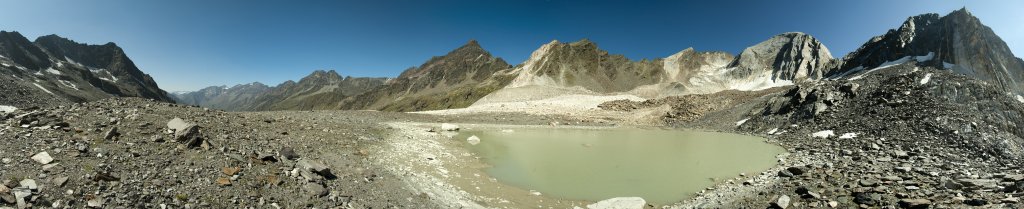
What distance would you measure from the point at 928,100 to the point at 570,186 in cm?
2777

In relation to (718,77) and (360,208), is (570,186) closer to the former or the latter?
(360,208)

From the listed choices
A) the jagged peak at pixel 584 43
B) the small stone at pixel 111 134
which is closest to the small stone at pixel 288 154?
the small stone at pixel 111 134

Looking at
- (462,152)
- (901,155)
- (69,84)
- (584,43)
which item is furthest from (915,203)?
(69,84)

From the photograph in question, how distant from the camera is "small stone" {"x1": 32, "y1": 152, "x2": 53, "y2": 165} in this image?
1030 cm

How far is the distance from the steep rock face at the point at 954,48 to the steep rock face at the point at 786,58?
119ft

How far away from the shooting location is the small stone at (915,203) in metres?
10.8

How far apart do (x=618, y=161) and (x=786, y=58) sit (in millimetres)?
103817

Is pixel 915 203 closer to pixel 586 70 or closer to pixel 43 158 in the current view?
pixel 43 158

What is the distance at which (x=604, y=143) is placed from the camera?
1275 inches

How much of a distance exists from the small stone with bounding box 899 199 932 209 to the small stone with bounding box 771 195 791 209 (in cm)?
248

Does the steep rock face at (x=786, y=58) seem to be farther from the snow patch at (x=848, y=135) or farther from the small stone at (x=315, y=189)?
the small stone at (x=315, y=189)

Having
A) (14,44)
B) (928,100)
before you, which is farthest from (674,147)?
(14,44)

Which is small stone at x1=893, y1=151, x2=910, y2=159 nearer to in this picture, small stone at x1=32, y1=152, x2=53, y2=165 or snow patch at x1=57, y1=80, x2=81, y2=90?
small stone at x1=32, y1=152, x2=53, y2=165

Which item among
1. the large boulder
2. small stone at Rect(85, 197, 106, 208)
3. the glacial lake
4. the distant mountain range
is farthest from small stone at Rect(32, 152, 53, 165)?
the distant mountain range
